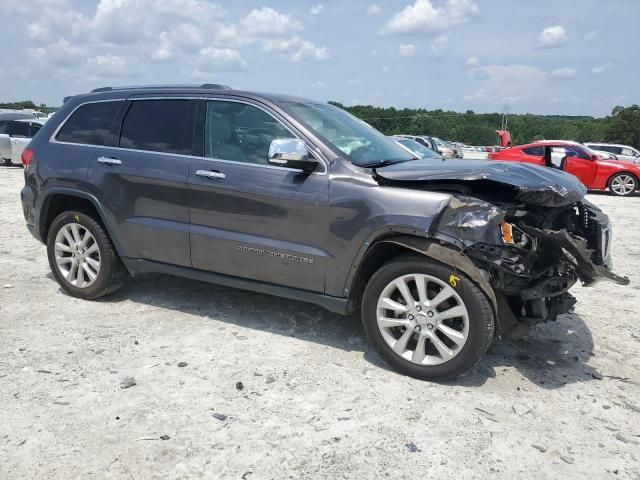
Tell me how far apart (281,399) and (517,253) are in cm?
173

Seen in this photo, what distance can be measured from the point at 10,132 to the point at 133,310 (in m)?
16.3

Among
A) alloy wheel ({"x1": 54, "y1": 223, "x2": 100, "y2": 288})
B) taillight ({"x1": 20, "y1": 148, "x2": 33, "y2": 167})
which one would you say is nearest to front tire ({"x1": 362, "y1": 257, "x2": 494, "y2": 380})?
alloy wheel ({"x1": 54, "y1": 223, "x2": 100, "y2": 288})

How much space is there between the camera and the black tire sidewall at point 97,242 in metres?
4.88

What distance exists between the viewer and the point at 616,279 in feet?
12.0

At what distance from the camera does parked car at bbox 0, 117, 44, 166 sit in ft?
58.5

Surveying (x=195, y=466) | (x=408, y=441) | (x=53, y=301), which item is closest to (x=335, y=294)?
(x=408, y=441)

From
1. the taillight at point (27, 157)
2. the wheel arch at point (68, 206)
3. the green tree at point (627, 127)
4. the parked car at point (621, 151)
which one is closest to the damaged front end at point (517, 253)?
the wheel arch at point (68, 206)

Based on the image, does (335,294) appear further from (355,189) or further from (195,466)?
(195,466)

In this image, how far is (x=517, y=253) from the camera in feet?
11.5

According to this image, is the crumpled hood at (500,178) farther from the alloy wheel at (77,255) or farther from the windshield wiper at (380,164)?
the alloy wheel at (77,255)

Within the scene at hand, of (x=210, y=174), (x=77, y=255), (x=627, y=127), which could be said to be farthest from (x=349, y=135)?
(x=627, y=127)

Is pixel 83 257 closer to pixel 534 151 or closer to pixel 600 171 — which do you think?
pixel 600 171

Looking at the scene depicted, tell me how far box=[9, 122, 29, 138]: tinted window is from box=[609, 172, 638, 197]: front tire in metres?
17.8

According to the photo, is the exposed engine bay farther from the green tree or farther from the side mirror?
the green tree
